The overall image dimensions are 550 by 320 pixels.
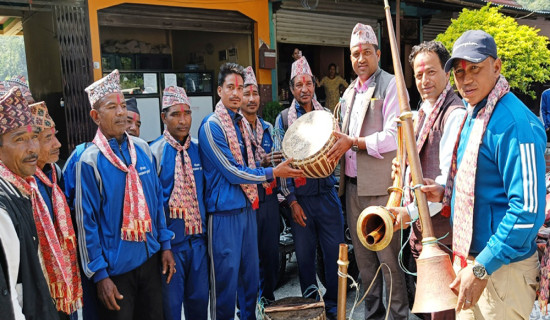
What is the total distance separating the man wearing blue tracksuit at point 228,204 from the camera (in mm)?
3514

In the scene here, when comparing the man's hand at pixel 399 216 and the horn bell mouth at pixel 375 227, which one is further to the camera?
the man's hand at pixel 399 216

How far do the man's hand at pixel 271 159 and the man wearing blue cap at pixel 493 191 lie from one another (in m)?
1.74

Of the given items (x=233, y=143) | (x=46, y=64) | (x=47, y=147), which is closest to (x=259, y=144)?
(x=233, y=143)

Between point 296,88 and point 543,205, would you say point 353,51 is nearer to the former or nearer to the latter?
point 296,88

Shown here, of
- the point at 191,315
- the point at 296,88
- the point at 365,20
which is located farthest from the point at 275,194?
the point at 365,20

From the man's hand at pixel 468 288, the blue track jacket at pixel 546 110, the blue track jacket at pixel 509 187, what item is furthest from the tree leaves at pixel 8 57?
the man's hand at pixel 468 288

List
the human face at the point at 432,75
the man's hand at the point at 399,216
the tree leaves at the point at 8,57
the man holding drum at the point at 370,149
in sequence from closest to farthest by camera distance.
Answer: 1. the man's hand at the point at 399,216
2. the human face at the point at 432,75
3. the man holding drum at the point at 370,149
4. the tree leaves at the point at 8,57

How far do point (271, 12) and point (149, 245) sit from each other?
7.53 metres

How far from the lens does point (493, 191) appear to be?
212 cm

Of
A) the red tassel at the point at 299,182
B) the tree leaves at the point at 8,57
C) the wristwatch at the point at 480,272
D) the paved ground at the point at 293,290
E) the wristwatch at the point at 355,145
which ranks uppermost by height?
the tree leaves at the point at 8,57

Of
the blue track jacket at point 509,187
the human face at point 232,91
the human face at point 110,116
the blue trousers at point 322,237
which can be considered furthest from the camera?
the blue trousers at point 322,237

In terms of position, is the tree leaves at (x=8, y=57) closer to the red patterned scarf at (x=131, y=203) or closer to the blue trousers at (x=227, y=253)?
the blue trousers at (x=227, y=253)

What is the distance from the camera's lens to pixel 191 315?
3578 mm

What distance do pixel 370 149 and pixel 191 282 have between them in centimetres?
173
